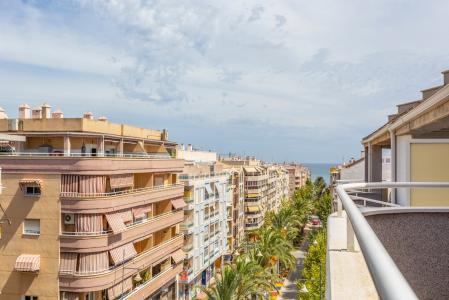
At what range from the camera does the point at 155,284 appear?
29312 millimetres

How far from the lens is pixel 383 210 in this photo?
501cm

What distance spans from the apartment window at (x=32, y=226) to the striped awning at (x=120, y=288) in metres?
5.13

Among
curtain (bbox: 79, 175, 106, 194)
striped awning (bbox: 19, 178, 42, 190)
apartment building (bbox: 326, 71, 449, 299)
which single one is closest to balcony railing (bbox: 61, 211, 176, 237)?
curtain (bbox: 79, 175, 106, 194)

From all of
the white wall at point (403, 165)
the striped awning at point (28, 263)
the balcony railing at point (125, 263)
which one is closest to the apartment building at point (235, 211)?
the balcony railing at point (125, 263)

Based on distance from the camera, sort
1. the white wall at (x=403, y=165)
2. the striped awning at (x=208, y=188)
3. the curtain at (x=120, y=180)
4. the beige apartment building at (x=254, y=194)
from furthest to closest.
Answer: the beige apartment building at (x=254, y=194) → the striped awning at (x=208, y=188) → the curtain at (x=120, y=180) → the white wall at (x=403, y=165)

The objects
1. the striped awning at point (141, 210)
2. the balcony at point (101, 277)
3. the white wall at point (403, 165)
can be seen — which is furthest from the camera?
the striped awning at point (141, 210)

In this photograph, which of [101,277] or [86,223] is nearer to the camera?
[86,223]

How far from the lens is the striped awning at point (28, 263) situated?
23344 mm

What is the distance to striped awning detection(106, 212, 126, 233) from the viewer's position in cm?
2391

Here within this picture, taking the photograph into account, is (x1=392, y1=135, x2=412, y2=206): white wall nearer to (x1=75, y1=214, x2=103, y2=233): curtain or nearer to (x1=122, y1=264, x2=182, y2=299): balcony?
(x1=75, y1=214, x2=103, y2=233): curtain

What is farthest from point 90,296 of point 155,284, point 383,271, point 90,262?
point 383,271

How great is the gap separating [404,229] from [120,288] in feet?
74.0

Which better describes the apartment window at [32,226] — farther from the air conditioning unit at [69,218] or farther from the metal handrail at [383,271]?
the metal handrail at [383,271]

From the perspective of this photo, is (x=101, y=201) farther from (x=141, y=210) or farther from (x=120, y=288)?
(x=120, y=288)
